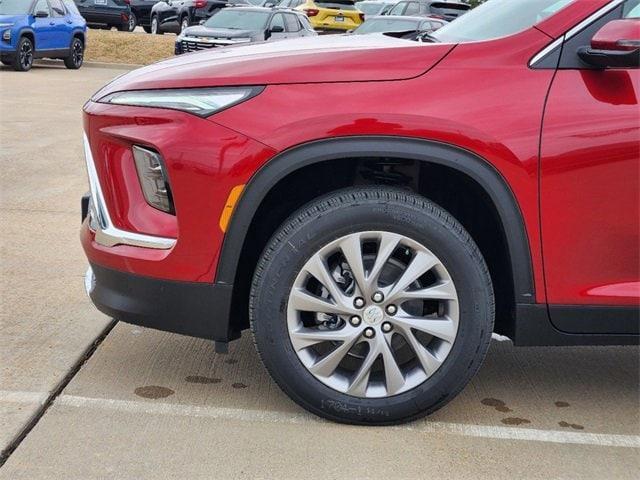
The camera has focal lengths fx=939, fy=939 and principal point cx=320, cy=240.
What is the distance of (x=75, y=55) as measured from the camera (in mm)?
19938

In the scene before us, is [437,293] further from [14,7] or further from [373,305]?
[14,7]

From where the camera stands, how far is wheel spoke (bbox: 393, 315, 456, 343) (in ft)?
10.9

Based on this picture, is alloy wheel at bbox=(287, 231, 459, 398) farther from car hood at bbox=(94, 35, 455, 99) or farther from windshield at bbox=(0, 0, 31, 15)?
windshield at bbox=(0, 0, 31, 15)

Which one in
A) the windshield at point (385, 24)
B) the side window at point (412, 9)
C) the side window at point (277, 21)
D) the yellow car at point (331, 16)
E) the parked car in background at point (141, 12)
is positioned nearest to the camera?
the windshield at point (385, 24)

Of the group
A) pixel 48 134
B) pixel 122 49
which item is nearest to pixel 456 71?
pixel 48 134

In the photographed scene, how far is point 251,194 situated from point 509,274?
970mm

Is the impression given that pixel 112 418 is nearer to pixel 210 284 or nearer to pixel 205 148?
pixel 210 284

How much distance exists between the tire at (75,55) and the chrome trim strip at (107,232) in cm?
1695

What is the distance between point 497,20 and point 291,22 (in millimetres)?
17510

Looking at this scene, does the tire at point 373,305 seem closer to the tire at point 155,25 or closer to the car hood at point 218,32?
the car hood at point 218,32

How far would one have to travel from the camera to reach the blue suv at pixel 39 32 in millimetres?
17641

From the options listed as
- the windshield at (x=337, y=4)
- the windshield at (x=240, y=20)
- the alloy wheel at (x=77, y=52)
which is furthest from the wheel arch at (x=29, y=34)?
the windshield at (x=337, y=4)

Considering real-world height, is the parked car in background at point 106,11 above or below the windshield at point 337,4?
above

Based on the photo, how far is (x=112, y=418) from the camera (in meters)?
3.46
